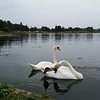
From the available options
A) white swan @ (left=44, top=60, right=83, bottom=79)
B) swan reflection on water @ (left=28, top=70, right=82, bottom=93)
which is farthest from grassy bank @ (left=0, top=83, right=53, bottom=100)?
white swan @ (left=44, top=60, right=83, bottom=79)

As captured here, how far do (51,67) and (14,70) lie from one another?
9.57 feet

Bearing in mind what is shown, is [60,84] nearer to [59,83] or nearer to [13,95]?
[59,83]

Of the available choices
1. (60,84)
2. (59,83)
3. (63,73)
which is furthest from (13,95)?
(63,73)

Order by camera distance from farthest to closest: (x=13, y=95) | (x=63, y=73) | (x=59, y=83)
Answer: (x=63, y=73) < (x=59, y=83) < (x=13, y=95)

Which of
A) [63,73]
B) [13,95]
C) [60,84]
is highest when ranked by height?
[13,95]

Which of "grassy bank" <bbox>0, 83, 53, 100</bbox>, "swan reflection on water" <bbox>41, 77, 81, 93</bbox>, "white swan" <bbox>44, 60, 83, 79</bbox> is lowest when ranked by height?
"swan reflection on water" <bbox>41, 77, 81, 93</bbox>

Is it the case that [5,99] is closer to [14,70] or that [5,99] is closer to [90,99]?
[90,99]

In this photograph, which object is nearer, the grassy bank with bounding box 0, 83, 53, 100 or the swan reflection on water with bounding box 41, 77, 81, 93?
the grassy bank with bounding box 0, 83, 53, 100

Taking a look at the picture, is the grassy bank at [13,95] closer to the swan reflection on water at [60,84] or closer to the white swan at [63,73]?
the swan reflection on water at [60,84]

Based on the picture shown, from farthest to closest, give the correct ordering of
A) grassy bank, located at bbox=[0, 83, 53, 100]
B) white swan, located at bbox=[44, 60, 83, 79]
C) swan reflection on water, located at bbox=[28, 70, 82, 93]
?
white swan, located at bbox=[44, 60, 83, 79] → swan reflection on water, located at bbox=[28, 70, 82, 93] → grassy bank, located at bbox=[0, 83, 53, 100]

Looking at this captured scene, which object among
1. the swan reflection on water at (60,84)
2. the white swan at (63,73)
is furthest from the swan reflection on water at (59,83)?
the white swan at (63,73)

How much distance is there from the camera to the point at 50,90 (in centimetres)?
1515

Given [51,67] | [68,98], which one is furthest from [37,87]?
[51,67]

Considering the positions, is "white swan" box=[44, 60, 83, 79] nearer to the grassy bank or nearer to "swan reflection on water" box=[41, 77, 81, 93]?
"swan reflection on water" box=[41, 77, 81, 93]
